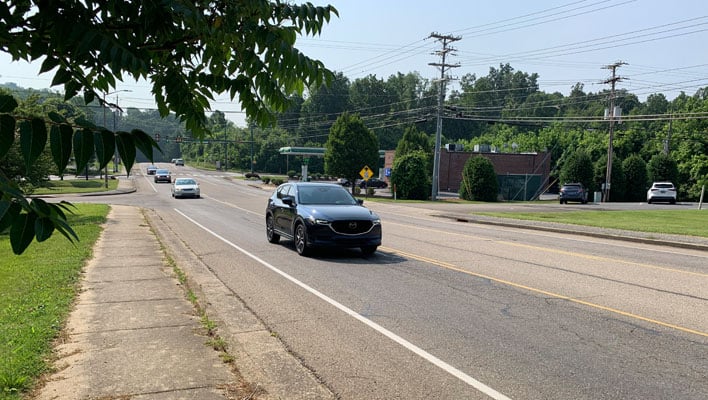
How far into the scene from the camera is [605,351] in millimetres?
6047

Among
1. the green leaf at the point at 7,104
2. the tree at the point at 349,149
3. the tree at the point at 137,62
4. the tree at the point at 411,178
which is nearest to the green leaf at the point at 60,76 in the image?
the tree at the point at 137,62

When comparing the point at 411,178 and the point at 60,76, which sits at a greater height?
the point at 60,76

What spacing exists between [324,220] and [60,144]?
1045 cm

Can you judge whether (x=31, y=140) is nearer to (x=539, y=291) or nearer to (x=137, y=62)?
(x=137, y=62)

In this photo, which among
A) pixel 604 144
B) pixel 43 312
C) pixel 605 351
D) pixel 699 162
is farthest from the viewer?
pixel 604 144

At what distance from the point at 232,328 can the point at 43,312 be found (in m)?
2.31

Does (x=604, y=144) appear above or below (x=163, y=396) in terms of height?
above

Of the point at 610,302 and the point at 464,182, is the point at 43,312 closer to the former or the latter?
the point at 610,302

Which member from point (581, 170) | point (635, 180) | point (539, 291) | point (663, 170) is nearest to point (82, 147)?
point (539, 291)

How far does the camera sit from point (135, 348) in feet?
18.2

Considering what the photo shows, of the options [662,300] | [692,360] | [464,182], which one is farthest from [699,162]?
[692,360]

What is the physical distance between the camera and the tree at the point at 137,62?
2.03 m

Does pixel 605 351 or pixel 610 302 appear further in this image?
pixel 610 302

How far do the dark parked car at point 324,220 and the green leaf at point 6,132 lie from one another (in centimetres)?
1045
